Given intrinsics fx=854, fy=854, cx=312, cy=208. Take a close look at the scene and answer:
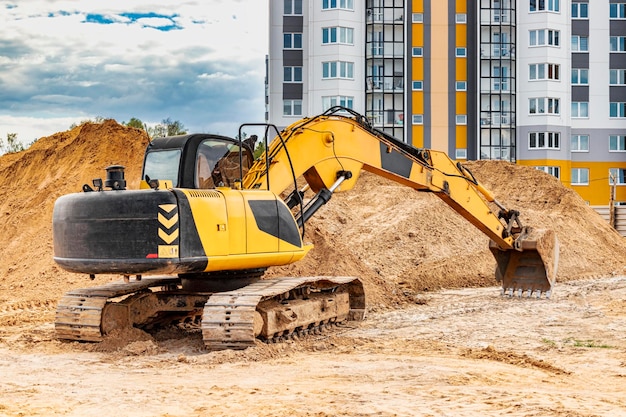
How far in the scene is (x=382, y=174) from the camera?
13.6 metres

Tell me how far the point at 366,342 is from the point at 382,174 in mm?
3372

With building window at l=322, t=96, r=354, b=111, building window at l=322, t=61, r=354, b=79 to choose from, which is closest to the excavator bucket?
building window at l=322, t=96, r=354, b=111

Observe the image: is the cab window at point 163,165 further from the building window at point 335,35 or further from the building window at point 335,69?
the building window at point 335,35

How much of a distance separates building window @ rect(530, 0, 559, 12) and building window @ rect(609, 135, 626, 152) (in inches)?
350

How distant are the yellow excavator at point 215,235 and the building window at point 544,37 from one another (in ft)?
134

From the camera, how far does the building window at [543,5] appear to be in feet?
170

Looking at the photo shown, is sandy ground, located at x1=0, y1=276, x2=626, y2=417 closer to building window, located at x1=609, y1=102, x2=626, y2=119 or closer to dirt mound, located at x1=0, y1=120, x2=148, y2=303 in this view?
dirt mound, located at x1=0, y1=120, x2=148, y2=303

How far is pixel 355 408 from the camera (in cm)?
712

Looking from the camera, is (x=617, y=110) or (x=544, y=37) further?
(x=617, y=110)

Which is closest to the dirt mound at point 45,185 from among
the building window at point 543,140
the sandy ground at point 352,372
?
the sandy ground at point 352,372

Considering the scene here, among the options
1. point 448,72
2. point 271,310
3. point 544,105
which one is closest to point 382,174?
point 271,310

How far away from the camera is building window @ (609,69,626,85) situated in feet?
176

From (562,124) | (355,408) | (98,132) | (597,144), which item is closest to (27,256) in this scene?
(98,132)

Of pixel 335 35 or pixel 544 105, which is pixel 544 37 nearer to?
pixel 544 105
